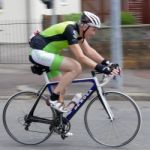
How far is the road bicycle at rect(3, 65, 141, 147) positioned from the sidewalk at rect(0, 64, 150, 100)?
2.41m

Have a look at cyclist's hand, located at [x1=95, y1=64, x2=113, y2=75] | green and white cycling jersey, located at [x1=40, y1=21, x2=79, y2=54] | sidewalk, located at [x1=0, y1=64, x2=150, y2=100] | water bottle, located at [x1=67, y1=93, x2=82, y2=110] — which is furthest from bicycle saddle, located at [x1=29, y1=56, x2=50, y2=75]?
sidewalk, located at [x1=0, y1=64, x2=150, y2=100]

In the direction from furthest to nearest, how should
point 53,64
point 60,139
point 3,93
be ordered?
point 3,93
point 60,139
point 53,64

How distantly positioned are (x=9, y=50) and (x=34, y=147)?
329 inches

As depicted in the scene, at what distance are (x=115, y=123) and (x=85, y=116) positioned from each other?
0.36 metres

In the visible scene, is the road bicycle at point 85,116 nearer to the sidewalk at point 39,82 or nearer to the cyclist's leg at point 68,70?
the cyclist's leg at point 68,70

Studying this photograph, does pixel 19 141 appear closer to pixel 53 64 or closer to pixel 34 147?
pixel 34 147

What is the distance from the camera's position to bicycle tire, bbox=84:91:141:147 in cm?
670

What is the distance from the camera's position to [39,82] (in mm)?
11281

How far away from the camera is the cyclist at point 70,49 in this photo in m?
6.44

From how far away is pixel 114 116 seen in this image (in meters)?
6.75

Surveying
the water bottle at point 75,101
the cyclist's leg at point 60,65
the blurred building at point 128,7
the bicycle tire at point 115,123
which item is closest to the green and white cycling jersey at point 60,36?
the cyclist's leg at point 60,65

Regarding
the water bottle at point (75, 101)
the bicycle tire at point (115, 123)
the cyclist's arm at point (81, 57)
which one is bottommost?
the bicycle tire at point (115, 123)

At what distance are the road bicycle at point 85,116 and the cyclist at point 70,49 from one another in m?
0.12

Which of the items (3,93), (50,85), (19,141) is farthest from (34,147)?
(3,93)
